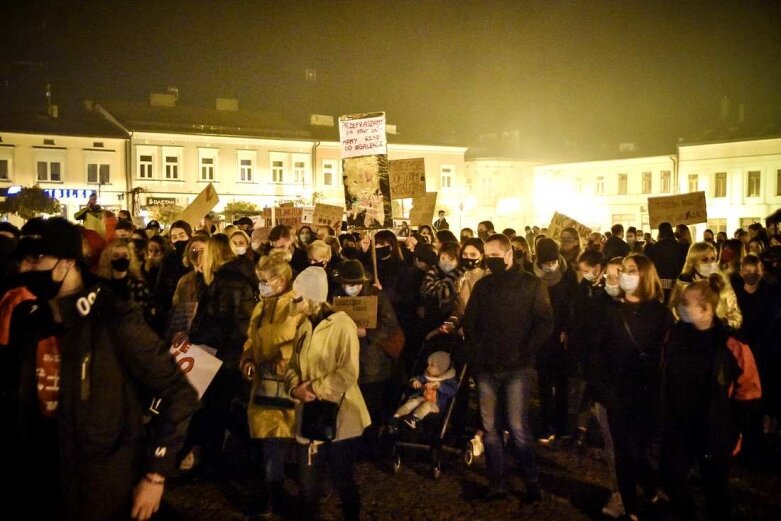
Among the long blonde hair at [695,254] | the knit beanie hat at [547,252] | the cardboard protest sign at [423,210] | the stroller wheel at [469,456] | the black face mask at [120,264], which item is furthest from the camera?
the cardboard protest sign at [423,210]

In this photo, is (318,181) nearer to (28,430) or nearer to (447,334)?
(447,334)

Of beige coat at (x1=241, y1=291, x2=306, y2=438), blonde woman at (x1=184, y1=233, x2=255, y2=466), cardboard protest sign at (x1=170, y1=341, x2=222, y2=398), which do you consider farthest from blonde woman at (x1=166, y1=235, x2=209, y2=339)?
beige coat at (x1=241, y1=291, x2=306, y2=438)

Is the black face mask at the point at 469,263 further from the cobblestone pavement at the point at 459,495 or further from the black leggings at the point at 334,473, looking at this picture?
the black leggings at the point at 334,473

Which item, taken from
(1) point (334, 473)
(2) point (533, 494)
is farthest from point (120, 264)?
(2) point (533, 494)

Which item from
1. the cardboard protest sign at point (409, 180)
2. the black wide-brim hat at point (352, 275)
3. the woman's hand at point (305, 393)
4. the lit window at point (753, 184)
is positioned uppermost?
the lit window at point (753, 184)

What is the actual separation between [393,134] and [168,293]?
45179mm

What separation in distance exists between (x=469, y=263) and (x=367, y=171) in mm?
1855

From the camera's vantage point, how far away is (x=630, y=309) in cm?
569

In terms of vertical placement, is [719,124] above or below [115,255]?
above

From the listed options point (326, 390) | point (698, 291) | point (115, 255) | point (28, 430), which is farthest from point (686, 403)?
point (115, 255)

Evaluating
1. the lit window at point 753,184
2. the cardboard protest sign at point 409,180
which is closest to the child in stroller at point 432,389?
the cardboard protest sign at point 409,180

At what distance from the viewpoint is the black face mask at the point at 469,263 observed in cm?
801

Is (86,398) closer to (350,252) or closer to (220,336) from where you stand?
(220,336)

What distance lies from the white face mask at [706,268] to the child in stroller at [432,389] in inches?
110
